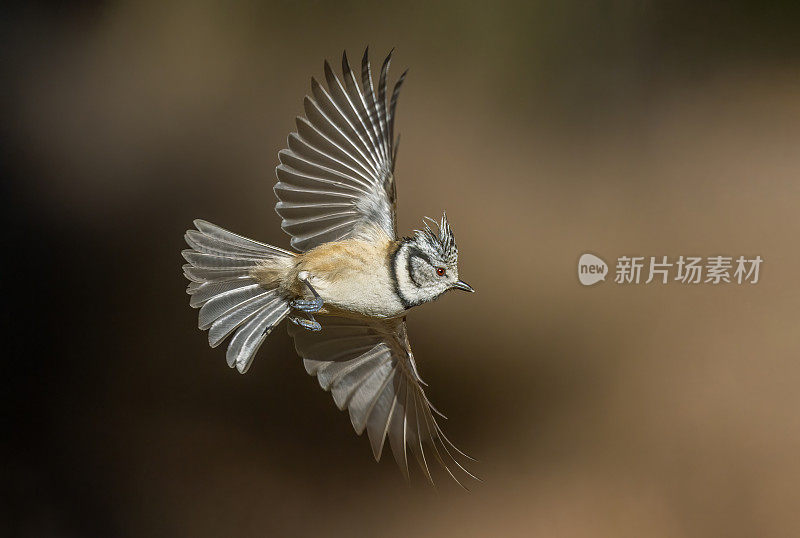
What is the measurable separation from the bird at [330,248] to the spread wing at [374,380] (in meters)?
0.04

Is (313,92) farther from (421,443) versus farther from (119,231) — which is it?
(119,231)

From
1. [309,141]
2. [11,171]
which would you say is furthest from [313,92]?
[11,171]

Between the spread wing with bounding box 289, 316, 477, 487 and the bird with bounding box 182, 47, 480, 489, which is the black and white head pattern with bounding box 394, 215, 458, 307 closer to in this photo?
the bird with bounding box 182, 47, 480, 489

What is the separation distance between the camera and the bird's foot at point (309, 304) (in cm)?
60

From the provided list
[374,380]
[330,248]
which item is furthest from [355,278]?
[374,380]

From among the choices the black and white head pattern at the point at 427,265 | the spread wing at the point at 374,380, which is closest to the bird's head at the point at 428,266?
the black and white head pattern at the point at 427,265

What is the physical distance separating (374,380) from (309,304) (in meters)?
0.14

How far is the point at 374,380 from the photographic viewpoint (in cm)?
71

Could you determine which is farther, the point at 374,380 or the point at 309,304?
the point at 374,380

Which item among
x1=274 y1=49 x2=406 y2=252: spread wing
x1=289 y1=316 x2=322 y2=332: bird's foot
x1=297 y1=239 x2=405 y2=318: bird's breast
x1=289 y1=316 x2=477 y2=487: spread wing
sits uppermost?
x1=274 y1=49 x2=406 y2=252: spread wing

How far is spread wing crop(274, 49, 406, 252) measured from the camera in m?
0.58

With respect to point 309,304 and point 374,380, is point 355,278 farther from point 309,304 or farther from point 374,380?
point 374,380

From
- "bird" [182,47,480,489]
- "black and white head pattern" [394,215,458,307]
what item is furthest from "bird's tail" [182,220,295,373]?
"black and white head pattern" [394,215,458,307]

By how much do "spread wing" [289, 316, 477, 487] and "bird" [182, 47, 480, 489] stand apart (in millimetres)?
35
